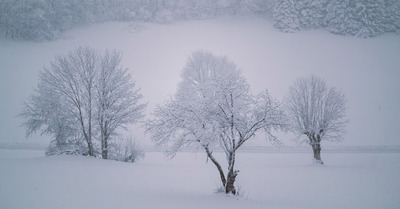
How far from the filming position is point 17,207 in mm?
7688

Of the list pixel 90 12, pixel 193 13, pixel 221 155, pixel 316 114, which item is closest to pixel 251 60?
pixel 193 13

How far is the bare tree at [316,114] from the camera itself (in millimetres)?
22109

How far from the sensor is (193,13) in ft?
214

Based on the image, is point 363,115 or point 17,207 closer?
point 17,207

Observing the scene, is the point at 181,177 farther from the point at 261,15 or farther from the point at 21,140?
the point at 261,15

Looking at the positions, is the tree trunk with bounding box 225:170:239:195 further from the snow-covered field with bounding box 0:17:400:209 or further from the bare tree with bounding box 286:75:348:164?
the bare tree with bounding box 286:75:348:164

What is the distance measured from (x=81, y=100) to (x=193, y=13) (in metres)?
53.1

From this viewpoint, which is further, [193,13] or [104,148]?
[193,13]

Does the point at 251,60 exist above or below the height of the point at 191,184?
above

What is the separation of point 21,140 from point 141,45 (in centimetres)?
3309

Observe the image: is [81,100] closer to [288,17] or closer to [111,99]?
[111,99]

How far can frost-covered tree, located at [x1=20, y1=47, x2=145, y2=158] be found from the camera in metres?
19.0

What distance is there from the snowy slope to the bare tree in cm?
726

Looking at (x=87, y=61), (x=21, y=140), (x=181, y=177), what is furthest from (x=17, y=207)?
(x=21, y=140)
